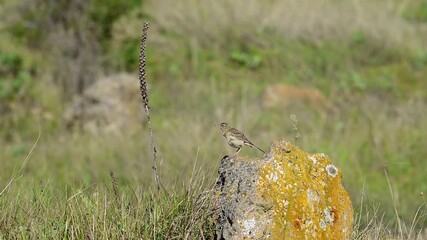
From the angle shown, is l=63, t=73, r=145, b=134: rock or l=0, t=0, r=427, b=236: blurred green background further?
l=63, t=73, r=145, b=134: rock

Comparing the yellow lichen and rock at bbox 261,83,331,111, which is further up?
the yellow lichen

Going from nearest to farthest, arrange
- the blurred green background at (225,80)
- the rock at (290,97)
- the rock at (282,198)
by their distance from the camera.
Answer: the rock at (282,198) → the blurred green background at (225,80) → the rock at (290,97)

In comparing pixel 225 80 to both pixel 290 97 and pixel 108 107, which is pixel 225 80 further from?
pixel 108 107

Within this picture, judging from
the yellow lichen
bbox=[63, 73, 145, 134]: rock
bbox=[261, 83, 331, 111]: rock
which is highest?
the yellow lichen

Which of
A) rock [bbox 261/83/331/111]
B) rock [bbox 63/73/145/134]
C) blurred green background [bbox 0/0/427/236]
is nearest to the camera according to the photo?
blurred green background [bbox 0/0/427/236]

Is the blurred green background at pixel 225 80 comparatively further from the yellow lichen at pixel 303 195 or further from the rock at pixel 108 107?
the yellow lichen at pixel 303 195

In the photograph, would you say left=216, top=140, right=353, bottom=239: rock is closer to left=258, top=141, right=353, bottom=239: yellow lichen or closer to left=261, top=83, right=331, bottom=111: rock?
left=258, top=141, right=353, bottom=239: yellow lichen

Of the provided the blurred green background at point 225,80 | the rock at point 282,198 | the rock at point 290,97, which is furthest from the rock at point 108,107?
the rock at point 282,198

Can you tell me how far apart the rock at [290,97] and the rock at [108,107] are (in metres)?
1.97

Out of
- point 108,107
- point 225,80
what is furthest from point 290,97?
point 108,107

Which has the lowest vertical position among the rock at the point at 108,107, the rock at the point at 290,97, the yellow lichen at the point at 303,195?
the rock at the point at 290,97

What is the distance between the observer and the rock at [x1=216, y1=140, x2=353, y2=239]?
416 cm

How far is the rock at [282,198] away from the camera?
4.16 meters

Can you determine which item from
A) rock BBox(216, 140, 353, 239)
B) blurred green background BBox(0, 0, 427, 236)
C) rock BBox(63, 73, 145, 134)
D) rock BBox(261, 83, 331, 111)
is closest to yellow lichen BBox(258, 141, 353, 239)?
rock BBox(216, 140, 353, 239)
